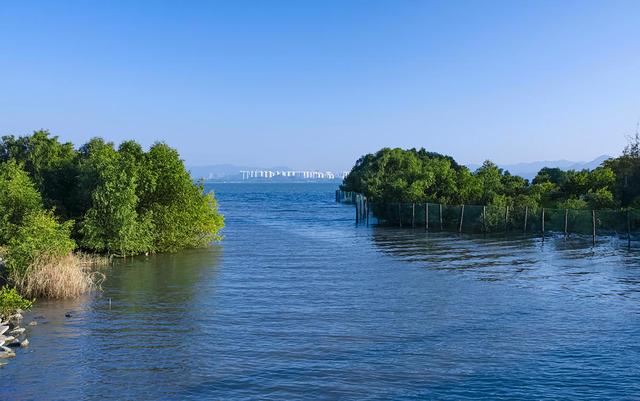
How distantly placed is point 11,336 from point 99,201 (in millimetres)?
16090

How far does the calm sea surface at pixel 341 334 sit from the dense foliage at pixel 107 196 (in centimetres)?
275

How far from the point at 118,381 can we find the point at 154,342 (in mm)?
3035

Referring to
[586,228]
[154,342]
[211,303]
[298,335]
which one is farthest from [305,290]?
[586,228]

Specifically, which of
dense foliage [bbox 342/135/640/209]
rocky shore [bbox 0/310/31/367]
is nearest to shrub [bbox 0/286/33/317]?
rocky shore [bbox 0/310/31/367]

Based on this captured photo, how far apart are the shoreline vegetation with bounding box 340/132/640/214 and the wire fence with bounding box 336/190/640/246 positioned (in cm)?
74

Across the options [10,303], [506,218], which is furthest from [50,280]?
[506,218]

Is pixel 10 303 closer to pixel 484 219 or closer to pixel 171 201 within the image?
pixel 171 201

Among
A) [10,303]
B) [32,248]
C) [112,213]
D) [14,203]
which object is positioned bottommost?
[10,303]

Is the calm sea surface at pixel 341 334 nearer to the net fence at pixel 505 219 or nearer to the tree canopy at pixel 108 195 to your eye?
the tree canopy at pixel 108 195

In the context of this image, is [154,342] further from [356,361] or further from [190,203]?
[190,203]

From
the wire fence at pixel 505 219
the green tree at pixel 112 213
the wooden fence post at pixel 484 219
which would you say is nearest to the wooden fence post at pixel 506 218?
the wire fence at pixel 505 219

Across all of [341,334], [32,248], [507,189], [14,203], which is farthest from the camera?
[507,189]

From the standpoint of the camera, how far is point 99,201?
103 ft

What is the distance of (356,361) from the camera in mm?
14320
